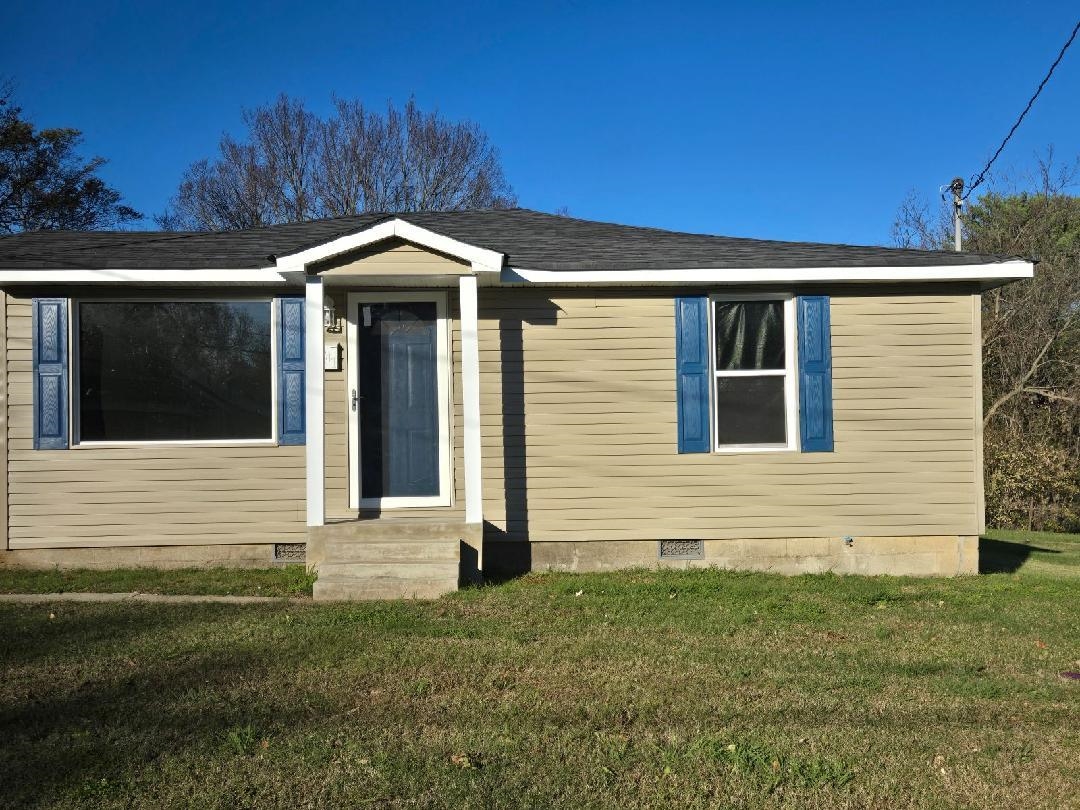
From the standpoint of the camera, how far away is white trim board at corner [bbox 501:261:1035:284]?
751 cm

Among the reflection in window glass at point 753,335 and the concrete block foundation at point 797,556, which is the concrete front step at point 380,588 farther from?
the reflection in window glass at point 753,335

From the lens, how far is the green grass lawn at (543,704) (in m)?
3.25

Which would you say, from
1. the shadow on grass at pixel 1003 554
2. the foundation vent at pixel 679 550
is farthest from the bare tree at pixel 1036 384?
the foundation vent at pixel 679 550

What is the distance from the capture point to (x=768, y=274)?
24.7ft

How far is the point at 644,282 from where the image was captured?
25.0ft

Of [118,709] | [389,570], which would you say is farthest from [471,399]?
[118,709]

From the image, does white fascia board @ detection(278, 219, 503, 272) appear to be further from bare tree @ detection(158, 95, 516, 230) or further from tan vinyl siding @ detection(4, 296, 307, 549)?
Result: bare tree @ detection(158, 95, 516, 230)

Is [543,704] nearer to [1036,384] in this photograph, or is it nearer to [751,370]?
[751,370]

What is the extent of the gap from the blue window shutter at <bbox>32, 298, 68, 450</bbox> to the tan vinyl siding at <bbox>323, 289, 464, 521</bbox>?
7.54 feet

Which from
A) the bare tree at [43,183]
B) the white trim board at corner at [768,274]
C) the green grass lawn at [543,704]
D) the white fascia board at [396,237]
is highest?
the bare tree at [43,183]

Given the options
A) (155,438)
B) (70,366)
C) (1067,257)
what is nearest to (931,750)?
(155,438)

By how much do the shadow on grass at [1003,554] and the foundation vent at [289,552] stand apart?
21.2ft

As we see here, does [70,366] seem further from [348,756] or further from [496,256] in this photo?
[348,756]

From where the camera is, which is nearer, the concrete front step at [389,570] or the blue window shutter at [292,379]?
the concrete front step at [389,570]
